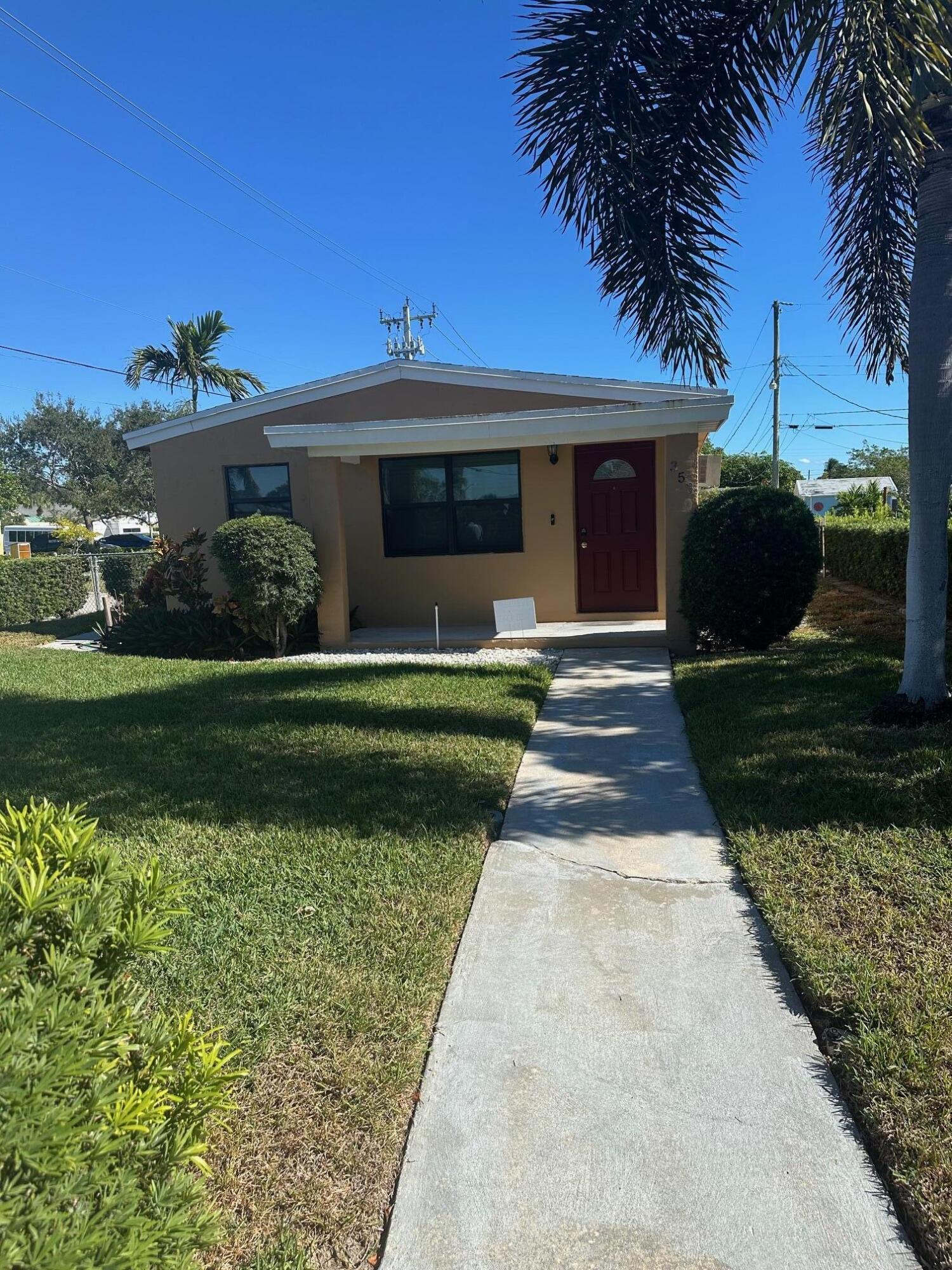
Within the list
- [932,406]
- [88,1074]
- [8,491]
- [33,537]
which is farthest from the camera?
[33,537]

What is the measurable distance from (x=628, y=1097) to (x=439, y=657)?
756 centimetres

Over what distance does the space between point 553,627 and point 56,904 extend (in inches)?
384

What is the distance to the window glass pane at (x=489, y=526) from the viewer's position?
38.1 ft

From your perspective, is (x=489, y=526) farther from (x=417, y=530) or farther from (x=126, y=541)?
(x=126, y=541)

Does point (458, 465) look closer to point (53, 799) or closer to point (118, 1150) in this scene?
point (53, 799)

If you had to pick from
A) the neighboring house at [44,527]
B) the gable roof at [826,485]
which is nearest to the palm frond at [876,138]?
the neighboring house at [44,527]

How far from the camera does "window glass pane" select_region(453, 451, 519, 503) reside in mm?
11508

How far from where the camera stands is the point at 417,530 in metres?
11.9

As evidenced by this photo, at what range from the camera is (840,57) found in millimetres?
4922

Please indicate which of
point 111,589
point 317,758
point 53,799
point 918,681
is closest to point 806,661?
point 918,681

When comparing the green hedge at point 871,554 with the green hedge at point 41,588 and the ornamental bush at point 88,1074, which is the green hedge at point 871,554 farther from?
the green hedge at point 41,588

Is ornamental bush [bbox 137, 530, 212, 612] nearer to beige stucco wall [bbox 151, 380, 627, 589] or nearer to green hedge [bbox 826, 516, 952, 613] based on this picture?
beige stucco wall [bbox 151, 380, 627, 589]

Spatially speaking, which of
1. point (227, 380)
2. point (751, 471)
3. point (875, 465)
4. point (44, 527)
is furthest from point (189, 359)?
point (875, 465)

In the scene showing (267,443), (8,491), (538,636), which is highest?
(8,491)
